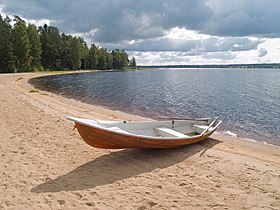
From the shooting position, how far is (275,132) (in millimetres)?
15195

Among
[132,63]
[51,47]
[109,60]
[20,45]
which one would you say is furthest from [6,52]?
[132,63]

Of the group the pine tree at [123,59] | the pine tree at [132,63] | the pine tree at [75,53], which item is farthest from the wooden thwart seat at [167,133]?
the pine tree at [132,63]

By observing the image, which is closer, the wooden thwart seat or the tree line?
the wooden thwart seat

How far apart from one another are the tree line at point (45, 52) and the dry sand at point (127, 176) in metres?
61.6

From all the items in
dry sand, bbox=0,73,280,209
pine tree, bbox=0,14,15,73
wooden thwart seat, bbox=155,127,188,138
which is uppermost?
pine tree, bbox=0,14,15,73

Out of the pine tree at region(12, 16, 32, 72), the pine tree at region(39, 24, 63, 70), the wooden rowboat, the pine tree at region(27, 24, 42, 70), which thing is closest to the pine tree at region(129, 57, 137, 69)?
the pine tree at region(39, 24, 63, 70)

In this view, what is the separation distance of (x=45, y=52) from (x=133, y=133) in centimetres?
9095

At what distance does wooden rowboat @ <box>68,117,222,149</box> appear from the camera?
7.69m

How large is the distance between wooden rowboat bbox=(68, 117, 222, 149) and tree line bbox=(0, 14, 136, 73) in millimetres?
61498

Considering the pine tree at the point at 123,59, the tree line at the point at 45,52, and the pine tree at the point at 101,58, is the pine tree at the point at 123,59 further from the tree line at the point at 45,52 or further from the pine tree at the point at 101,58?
the pine tree at the point at 101,58

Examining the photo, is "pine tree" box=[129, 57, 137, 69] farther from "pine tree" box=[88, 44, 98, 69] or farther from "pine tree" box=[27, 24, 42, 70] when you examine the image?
"pine tree" box=[27, 24, 42, 70]

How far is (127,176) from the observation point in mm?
7129

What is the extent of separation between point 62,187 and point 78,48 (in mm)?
103517

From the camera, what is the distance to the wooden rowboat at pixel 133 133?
7688mm
